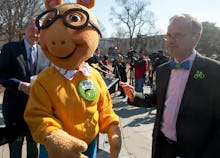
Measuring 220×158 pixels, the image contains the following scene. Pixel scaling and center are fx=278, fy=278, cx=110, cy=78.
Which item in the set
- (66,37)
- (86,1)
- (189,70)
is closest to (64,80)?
(66,37)

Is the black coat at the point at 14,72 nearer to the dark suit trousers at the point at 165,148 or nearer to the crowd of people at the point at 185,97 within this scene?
the crowd of people at the point at 185,97

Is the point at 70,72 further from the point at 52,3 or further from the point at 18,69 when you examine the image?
the point at 18,69

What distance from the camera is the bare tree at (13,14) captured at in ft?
38.7

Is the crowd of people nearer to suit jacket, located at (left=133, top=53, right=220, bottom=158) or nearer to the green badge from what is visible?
suit jacket, located at (left=133, top=53, right=220, bottom=158)

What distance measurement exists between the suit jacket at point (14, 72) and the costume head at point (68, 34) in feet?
2.67

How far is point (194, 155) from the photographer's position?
2135 millimetres

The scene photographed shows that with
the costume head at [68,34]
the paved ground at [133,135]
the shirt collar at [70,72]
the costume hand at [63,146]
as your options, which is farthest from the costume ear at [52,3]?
the paved ground at [133,135]

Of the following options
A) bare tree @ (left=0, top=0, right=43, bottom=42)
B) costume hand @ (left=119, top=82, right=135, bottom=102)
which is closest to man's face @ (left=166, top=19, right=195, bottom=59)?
costume hand @ (left=119, top=82, right=135, bottom=102)

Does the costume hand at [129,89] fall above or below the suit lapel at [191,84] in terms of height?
below

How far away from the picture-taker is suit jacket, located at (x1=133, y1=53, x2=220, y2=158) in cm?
206

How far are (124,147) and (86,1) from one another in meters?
2.89

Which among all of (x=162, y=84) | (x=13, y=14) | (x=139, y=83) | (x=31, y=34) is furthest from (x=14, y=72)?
(x=13, y=14)

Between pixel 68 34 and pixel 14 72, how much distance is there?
109cm

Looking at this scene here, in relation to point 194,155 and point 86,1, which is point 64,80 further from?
point 194,155
